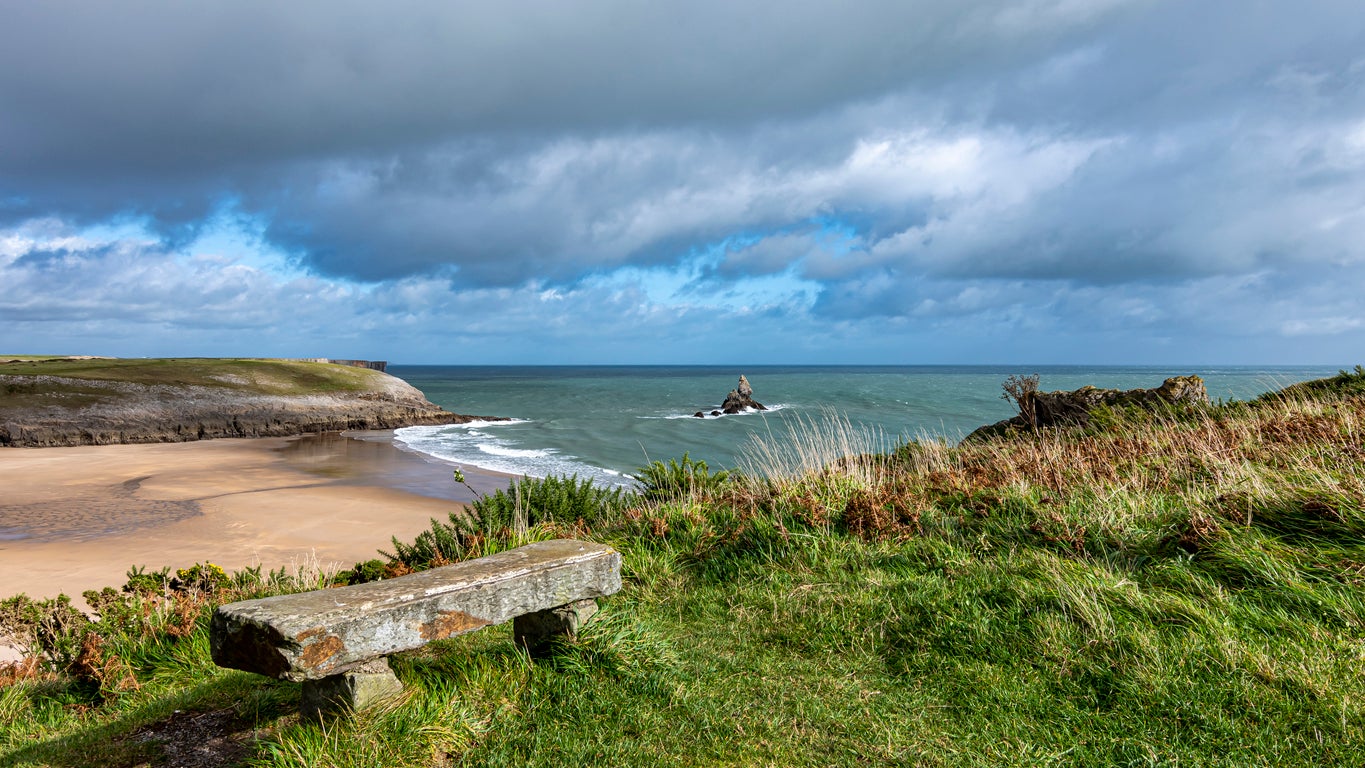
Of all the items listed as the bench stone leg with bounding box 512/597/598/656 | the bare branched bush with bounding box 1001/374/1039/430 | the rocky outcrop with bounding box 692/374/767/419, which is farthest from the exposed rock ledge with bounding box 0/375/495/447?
the bench stone leg with bounding box 512/597/598/656

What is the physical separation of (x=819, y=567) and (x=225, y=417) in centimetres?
4812

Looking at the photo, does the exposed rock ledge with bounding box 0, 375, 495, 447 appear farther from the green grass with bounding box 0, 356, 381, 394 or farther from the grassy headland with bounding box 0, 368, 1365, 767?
the grassy headland with bounding box 0, 368, 1365, 767

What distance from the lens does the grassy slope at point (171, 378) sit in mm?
40875

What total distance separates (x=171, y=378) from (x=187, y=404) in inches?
240

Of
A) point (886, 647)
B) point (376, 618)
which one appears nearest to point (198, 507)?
point (376, 618)

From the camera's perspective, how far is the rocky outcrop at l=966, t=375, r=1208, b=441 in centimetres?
1399

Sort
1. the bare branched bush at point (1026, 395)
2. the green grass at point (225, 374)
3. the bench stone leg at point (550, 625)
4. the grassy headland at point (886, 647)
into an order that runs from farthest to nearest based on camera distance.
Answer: the green grass at point (225, 374), the bare branched bush at point (1026, 395), the bench stone leg at point (550, 625), the grassy headland at point (886, 647)

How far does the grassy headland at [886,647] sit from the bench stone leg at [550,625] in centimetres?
15

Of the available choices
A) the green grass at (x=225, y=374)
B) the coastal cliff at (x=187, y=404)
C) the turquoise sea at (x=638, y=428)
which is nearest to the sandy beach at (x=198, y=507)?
the coastal cliff at (x=187, y=404)

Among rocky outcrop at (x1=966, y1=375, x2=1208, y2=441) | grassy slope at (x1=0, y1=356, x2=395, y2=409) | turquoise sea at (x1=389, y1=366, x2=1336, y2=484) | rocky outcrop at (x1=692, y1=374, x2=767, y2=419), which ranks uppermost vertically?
grassy slope at (x1=0, y1=356, x2=395, y2=409)

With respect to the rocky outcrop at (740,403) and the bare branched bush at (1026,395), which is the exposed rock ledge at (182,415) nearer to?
the rocky outcrop at (740,403)

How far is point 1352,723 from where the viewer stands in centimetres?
350

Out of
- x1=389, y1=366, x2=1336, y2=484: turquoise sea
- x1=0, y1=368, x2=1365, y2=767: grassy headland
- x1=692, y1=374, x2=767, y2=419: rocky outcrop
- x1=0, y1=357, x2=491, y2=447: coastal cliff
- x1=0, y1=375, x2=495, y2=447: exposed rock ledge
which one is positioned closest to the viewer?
x1=0, y1=368, x2=1365, y2=767: grassy headland

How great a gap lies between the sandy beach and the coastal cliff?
3686 millimetres
